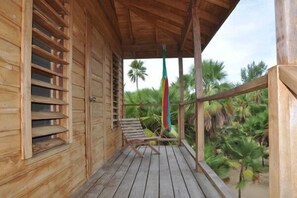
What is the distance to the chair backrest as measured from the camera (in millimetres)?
4738

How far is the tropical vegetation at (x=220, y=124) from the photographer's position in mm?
7871

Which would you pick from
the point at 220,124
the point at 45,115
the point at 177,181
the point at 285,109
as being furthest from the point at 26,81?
the point at 220,124

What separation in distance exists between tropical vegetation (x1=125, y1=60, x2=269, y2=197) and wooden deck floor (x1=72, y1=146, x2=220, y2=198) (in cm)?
301

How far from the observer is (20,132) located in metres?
1.54

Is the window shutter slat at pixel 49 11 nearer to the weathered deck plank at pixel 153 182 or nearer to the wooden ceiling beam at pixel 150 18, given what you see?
the weathered deck plank at pixel 153 182

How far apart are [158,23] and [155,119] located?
158 inches

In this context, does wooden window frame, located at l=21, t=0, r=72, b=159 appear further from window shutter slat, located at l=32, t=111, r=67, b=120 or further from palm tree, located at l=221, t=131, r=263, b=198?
palm tree, located at l=221, t=131, r=263, b=198

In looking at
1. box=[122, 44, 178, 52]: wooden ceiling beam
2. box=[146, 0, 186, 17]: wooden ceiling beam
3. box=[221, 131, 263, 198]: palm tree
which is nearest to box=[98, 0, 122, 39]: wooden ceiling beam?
box=[122, 44, 178, 52]: wooden ceiling beam

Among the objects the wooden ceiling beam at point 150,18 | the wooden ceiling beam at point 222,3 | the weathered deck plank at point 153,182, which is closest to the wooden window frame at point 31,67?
the weathered deck plank at point 153,182

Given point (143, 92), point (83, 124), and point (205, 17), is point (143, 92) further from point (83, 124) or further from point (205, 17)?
point (83, 124)

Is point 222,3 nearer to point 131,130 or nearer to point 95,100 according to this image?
point 95,100

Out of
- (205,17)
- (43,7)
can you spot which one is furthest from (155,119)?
(43,7)

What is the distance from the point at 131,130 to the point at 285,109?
13.4 feet

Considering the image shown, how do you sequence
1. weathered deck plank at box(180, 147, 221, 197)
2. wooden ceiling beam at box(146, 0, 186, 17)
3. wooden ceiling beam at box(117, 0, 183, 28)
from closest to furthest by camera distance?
weathered deck plank at box(180, 147, 221, 197) → wooden ceiling beam at box(146, 0, 186, 17) → wooden ceiling beam at box(117, 0, 183, 28)
